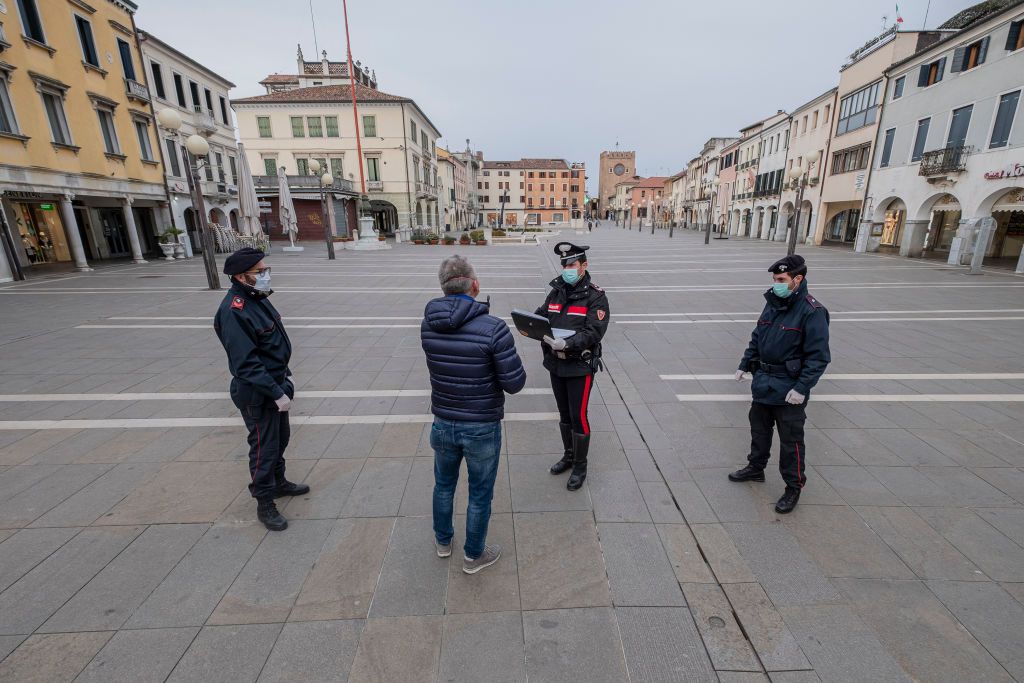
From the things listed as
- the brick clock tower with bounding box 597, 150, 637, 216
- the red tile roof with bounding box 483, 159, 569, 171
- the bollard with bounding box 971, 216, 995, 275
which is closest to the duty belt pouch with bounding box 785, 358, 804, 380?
the bollard with bounding box 971, 216, 995, 275

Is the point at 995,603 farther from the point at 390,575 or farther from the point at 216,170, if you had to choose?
the point at 216,170

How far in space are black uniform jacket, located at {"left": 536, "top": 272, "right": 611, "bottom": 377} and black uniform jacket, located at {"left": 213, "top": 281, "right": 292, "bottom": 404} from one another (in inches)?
78.5

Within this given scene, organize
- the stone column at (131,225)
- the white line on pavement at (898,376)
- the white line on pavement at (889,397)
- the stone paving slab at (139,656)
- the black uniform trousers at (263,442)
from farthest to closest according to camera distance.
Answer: the stone column at (131,225) → the white line on pavement at (898,376) → the white line on pavement at (889,397) → the black uniform trousers at (263,442) → the stone paving slab at (139,656)

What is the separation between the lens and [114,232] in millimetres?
24281

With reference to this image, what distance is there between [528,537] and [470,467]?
3.01ft

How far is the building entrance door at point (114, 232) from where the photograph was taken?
2353 centimetres

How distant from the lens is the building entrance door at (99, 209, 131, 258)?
23531mm

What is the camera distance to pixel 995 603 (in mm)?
2742

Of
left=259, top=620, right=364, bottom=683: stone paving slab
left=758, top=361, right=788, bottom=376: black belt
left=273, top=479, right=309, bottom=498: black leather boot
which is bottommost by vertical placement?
left=259, top=620, right=364, bottom=683: stone paving slab

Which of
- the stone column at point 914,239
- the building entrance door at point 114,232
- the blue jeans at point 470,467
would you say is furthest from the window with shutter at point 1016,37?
the building entrance door at point 114,232

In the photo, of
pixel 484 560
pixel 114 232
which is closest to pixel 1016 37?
pixel 484 560

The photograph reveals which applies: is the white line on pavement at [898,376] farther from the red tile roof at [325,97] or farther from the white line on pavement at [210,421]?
the red tile roof at [325,97]

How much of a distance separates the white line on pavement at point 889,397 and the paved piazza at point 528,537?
0.19ft

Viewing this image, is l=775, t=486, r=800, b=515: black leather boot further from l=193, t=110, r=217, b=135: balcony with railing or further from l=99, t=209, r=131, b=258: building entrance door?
l=193, t=110, r=217, b=135: balcony with railing
